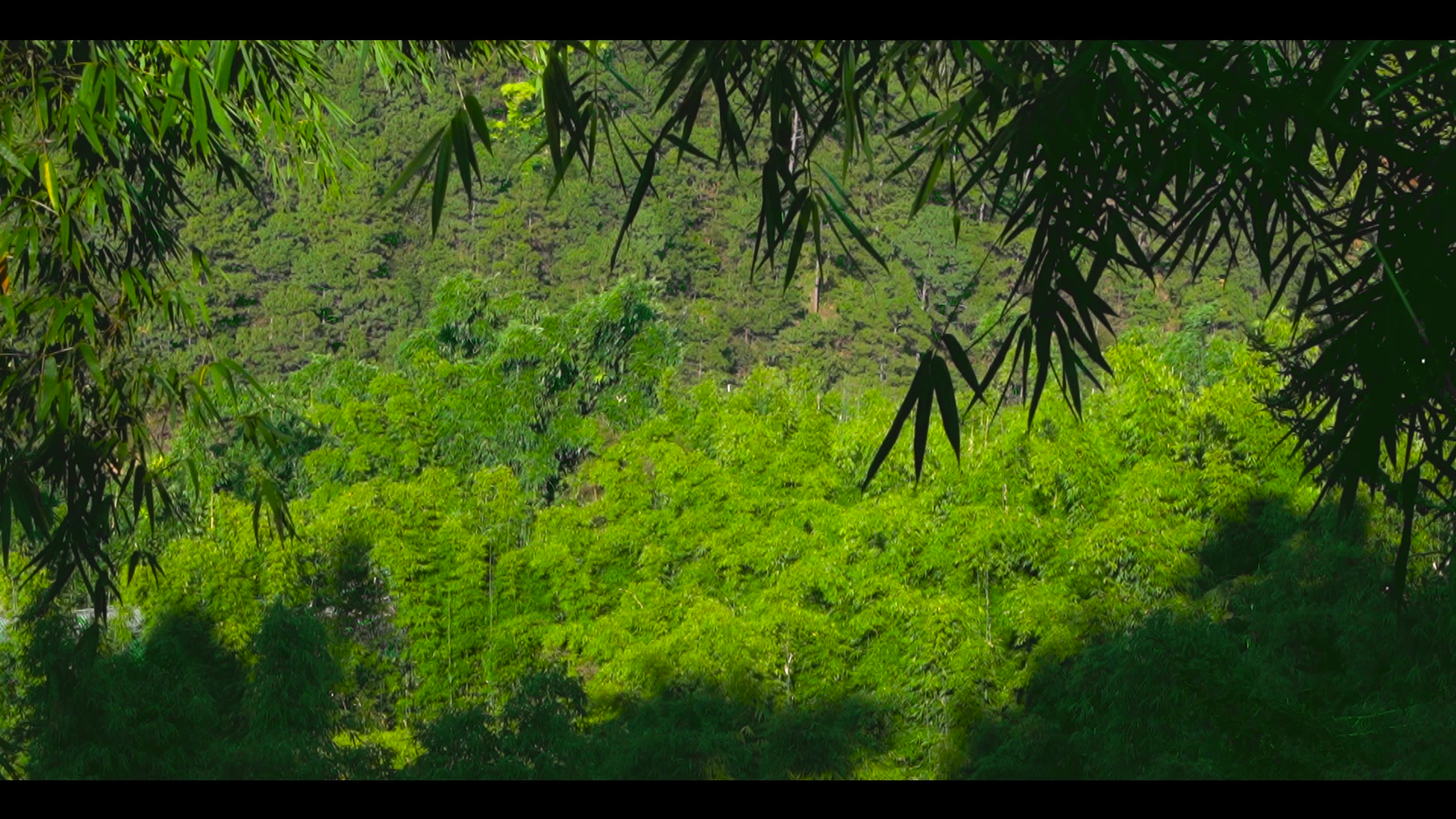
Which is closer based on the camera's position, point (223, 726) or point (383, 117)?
point (223, 726)

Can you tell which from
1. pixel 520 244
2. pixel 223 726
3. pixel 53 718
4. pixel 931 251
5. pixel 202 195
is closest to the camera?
pixel 53 718

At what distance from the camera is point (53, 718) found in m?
9.17

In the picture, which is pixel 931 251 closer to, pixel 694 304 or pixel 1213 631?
pixel 694 304

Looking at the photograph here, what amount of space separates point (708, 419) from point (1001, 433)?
2843mm

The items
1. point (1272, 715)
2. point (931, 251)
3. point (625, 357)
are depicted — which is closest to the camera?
point (1272, 715)

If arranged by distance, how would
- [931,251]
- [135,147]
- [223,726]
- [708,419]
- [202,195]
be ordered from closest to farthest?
[135,147] → [223,726] → [708,419] → [931,251] → [202,195]

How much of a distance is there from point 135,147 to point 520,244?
28.0 meters

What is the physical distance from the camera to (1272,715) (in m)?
7.74

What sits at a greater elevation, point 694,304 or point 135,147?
point 694,304
